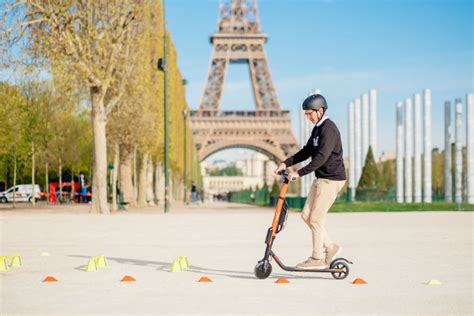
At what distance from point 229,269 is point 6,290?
280 centimetres

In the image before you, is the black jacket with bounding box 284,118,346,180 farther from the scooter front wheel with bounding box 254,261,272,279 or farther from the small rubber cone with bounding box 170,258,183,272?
the small rubber cone with bounding box 170,258,183,272

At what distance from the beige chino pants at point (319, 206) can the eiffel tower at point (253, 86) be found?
80592 millimetres

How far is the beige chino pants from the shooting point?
27.9 ft

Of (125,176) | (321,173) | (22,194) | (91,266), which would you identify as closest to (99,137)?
(125,176)

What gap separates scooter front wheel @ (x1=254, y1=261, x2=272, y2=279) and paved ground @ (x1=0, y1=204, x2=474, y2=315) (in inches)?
3.9

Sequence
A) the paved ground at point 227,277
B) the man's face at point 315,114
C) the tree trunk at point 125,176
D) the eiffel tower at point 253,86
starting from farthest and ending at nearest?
1. the eiffel tower at point 253,86
2. the tree trunk at point 125,176
3. the man's face at point 315,114
4. the paved ground at point 227,277

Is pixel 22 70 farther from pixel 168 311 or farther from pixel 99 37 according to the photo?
pixel 168 311

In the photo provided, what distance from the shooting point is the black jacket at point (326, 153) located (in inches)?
331

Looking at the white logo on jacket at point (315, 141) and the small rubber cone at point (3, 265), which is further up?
the white logo on jacket at point (315, 141)

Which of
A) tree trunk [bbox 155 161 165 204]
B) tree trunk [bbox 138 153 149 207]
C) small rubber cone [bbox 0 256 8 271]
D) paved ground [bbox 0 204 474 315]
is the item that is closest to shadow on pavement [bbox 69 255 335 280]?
paved ground [bbox 0 204 474 315]

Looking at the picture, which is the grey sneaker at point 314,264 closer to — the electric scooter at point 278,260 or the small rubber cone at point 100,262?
the electric scooter at point 278,260

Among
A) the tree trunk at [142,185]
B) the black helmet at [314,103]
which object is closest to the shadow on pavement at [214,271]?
the black helmet at [314,103]

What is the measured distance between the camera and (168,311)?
6.50m

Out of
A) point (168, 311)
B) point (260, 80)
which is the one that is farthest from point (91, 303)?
point (260, 80)
